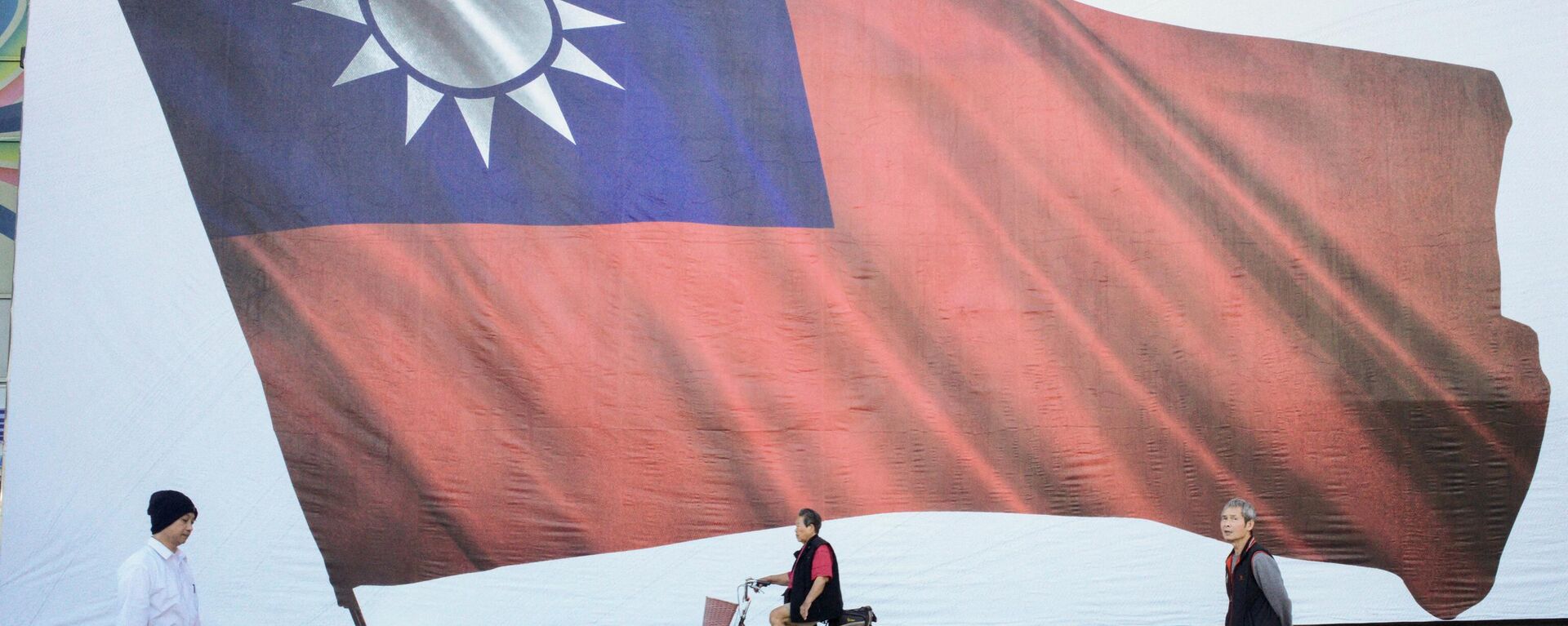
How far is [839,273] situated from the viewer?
7.08m

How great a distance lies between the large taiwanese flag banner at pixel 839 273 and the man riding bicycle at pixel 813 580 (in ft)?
3.77

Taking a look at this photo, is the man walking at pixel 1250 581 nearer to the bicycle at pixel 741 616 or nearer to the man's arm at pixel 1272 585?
the man's arm at pixel 1272 585

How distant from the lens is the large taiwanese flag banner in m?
A: 6.85

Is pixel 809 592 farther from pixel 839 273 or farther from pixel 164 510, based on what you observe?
pixel 164 510

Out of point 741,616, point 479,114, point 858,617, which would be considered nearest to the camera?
point 858,617

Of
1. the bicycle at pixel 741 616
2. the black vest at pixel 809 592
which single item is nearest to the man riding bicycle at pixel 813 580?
the black vest at pixel 809 592

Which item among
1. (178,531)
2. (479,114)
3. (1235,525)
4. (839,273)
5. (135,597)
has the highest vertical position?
(479,114)

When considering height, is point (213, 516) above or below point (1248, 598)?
above

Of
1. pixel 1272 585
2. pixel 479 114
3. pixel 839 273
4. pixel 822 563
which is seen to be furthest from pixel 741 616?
pixel 479 114

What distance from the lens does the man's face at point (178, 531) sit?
13.2ft

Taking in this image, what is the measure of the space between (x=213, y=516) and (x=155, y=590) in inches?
118

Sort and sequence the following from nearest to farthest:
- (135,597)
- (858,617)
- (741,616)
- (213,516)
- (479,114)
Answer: (135,597), (858,617), (741,616), (213,516), (479,114)

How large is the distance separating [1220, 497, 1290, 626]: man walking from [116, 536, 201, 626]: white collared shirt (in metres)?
3.53

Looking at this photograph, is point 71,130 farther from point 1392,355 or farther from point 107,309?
point 1392,355
